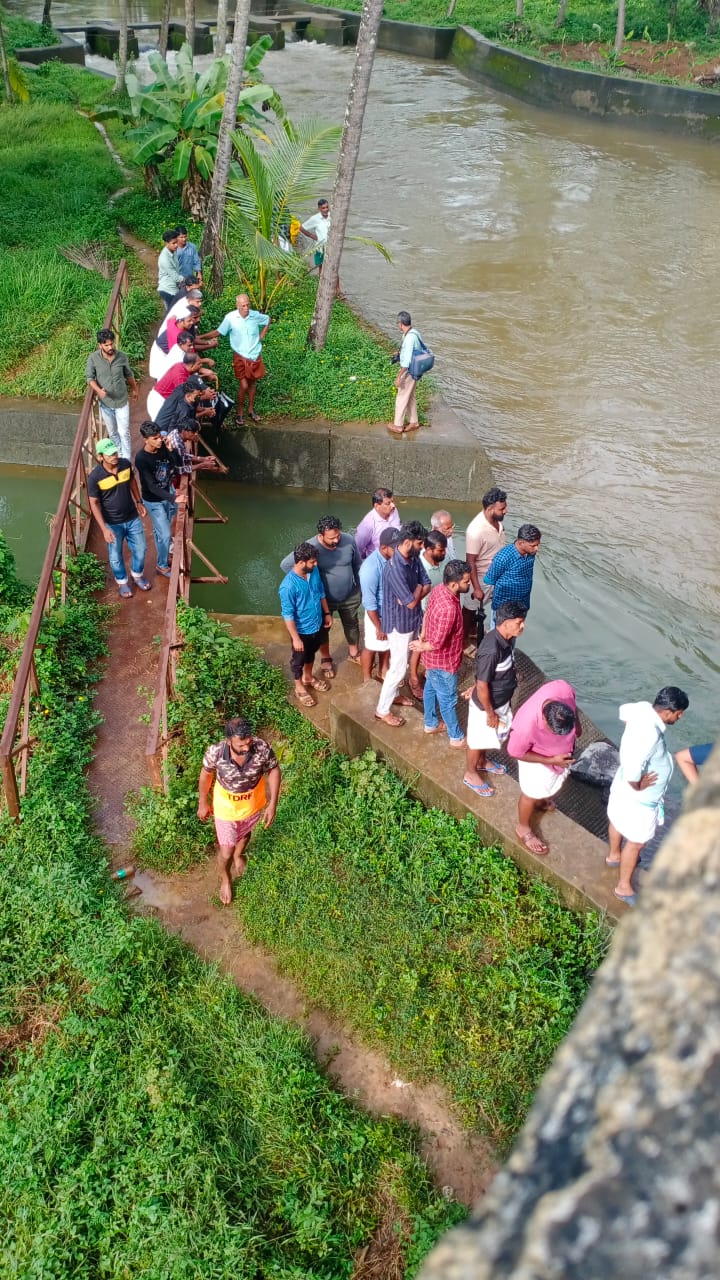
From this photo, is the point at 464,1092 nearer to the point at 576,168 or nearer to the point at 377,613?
the point at 377,613

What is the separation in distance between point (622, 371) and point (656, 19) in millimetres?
24033

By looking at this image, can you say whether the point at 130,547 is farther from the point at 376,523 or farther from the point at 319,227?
the point at 319,227

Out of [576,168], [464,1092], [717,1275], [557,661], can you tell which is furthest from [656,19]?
[717,1275]

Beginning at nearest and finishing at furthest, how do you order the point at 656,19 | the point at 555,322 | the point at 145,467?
the point at 145,467
the point at 555,322
the point at 656,19

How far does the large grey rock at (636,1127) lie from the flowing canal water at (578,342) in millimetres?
7480

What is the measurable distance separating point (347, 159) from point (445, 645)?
25.1ft

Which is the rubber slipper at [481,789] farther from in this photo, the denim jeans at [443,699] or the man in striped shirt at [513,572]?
the man in striped shirt at [513,572]

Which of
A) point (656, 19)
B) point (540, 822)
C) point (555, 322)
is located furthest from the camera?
point (656, 19)

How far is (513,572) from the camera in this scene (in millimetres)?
7344

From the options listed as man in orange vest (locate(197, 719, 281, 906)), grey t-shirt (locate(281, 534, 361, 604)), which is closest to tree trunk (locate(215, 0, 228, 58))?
grey t-shirt (locate(281, 534, 361, 604))

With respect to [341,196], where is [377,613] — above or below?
below

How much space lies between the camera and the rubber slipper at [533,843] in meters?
5.89

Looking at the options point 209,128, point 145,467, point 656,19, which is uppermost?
point 656,19

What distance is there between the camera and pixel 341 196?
11.6 meters
